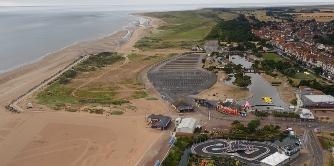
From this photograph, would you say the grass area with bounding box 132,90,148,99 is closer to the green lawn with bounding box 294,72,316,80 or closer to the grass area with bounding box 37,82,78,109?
the grass area with bounding box 37,82,78,109

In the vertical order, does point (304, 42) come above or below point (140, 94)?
below

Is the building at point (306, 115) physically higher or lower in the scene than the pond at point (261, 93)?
higher

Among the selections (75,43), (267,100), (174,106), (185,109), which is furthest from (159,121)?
(75,43)

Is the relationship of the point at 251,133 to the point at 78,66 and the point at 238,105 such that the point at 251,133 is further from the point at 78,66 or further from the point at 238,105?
the point at 78,66

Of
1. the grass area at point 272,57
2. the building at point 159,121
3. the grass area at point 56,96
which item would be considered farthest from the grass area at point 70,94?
the grass area at point 272,57

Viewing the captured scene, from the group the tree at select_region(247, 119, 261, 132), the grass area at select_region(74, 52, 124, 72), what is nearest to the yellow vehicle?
the tree at select_region(247, 119, 261, 132)

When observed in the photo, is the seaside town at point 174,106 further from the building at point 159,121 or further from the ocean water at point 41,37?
the ocean water at point 41,37

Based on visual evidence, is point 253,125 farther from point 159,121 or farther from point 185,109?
point 159,121
